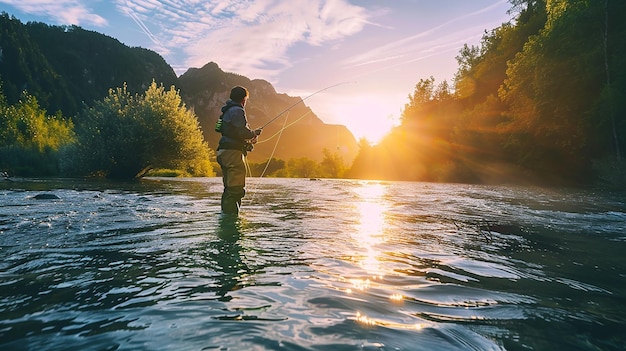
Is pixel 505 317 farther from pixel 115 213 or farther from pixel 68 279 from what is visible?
pixel 115 213

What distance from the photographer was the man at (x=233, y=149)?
8.71 m

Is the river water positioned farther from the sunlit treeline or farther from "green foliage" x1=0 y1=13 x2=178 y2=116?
"green foliage" x1=0 y1=13 x2=178 y2=116

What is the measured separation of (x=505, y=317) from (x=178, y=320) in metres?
2.44

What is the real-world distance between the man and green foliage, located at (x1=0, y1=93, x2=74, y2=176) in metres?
37.6

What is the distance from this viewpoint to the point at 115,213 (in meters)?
8.84

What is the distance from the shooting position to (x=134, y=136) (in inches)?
1171

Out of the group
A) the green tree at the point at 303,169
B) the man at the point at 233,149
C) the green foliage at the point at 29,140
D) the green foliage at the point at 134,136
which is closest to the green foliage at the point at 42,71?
the green tree at the point at 303,169

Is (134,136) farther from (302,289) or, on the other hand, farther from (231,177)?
(302,289)

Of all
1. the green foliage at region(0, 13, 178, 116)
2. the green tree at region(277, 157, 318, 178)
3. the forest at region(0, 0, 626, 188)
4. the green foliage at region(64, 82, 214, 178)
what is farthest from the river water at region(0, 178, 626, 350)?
the green foliage at region(0, 13, 178, 116)

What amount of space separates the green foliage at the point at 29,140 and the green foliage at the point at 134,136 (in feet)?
32.6

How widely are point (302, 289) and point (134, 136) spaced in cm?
3053

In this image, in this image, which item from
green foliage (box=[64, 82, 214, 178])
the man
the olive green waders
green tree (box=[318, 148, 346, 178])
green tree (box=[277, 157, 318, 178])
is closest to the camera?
the man

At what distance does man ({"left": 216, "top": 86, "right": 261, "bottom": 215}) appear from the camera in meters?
8.71

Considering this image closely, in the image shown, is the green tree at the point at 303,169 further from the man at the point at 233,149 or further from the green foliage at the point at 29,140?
the man at the point at 233,149
